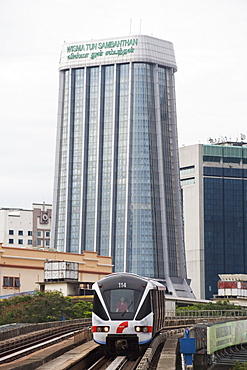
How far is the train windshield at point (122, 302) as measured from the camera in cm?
4753

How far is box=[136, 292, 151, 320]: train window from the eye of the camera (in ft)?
156

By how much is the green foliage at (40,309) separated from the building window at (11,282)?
81.9ft

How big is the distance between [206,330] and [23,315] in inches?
1950

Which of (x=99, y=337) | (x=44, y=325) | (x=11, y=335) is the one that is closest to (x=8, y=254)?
(x=44, y=325)

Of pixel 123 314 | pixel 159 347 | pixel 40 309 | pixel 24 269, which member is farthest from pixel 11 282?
pixel 123 314

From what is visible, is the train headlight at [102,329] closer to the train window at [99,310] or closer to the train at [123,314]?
the train at [123,314]

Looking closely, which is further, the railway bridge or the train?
the train

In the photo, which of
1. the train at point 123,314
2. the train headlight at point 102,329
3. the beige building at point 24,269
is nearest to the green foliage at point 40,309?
the beige building at point 24,269

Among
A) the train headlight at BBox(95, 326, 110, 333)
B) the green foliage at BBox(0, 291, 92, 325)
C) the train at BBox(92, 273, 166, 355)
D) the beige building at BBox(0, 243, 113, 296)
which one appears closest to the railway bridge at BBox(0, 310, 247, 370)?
the train at BBox(92, 273, 166, 355)

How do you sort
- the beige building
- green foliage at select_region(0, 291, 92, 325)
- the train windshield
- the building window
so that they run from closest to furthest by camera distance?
1. the train windshield
2. green foliage at select_region(0, 291, 92, 325)
3. the building window
4. the beige building

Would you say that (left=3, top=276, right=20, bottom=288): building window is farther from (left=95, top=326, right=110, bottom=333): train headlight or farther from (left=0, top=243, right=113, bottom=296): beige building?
(left=95, top=326, right=110, bottom=333): train headlight

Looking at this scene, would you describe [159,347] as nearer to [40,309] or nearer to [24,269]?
[40,309]

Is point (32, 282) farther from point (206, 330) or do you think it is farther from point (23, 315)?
point (206, 330)

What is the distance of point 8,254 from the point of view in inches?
5664
